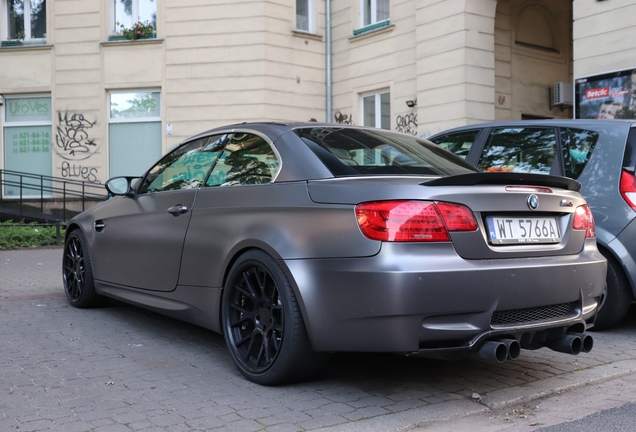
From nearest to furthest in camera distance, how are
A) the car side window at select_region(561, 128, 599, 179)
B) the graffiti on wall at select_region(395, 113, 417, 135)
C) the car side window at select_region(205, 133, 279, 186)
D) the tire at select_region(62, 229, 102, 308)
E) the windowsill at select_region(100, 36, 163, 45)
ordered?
the car side window at select_region(205, 133, 279, 186) < the car side window at select_region(561, 128, 599, 179) < the tire at select_region(62, 229, 102, 308) < the graffiti on wall at select_region(395, 113, 417, 135) < the windowsill at select_region(100, 36, 163, 45)

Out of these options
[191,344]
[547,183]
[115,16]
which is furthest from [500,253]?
[115,16]

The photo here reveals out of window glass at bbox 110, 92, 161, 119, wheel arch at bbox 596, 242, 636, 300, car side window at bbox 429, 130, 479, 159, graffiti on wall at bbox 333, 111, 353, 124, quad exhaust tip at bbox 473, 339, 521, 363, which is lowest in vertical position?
quad exhaust tip at bbox 473, 339, 521, 363

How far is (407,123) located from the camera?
1648cm

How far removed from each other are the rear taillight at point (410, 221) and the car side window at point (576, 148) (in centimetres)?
253

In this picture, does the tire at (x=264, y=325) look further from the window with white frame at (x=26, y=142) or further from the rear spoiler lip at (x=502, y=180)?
the window with white frame at (x=26, y=142)

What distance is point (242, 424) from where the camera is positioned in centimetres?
350

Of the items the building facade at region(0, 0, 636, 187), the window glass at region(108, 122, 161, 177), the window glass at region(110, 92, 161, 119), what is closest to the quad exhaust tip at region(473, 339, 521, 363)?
the building facade at region(0, 0, 636, 187)

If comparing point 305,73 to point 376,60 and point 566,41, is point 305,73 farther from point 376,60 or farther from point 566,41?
point 566,41

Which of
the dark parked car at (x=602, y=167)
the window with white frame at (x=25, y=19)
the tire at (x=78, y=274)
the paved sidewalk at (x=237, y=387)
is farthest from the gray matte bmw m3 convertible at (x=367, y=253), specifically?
the window with white frame at (x=25, y=19)

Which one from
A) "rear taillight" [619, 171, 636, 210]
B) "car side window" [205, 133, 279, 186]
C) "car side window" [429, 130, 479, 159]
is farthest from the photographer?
"car side window" [429, 130, 479, 159]

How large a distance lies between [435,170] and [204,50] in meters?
14.4

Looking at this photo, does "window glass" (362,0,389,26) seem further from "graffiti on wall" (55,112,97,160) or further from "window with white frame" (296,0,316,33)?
"graffiti on wall" (55,112,97,160)

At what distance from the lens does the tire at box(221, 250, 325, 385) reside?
12.7 feet

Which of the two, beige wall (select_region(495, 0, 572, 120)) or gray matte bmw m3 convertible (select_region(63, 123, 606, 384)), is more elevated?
beige wall (select_region(495, 0, 572, 120))
